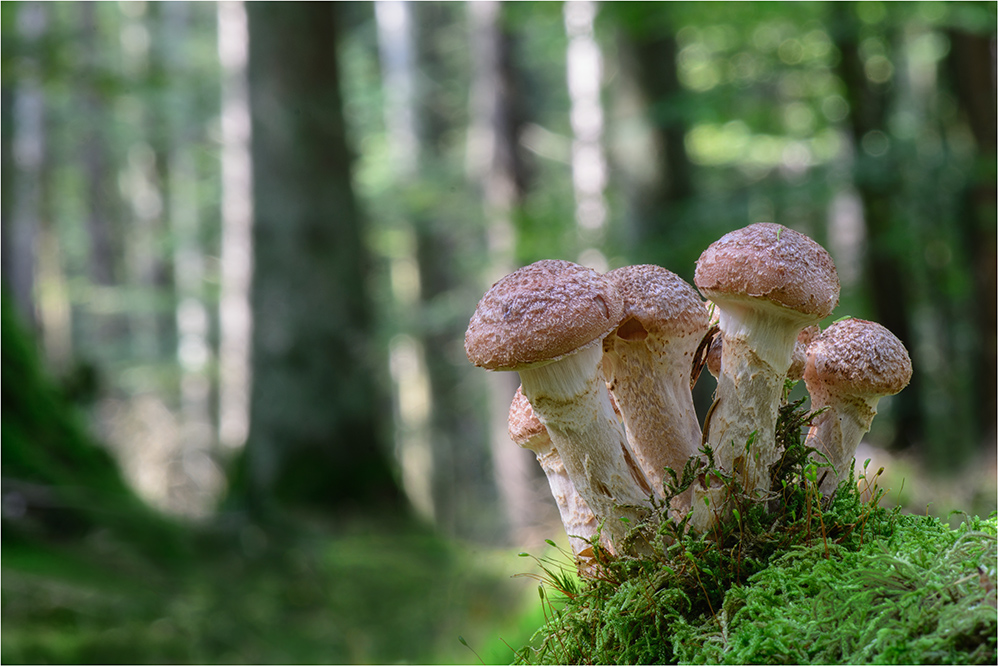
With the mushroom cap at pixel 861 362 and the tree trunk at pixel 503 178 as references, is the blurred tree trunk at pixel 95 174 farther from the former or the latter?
the mushroom cap at pixel 861 362

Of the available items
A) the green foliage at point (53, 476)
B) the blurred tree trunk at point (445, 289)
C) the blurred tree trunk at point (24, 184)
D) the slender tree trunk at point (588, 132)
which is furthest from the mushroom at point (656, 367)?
the blurred tree trunk at point (445, 289)

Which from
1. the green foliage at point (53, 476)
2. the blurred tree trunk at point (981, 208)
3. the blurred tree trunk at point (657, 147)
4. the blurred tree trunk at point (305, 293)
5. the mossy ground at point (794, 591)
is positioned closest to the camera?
the mossy ground at point (794, 591)

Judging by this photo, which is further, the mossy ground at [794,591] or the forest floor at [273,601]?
the forest floor at [273,601]

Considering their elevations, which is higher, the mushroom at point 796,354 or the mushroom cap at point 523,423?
the mushroom at point 796,354

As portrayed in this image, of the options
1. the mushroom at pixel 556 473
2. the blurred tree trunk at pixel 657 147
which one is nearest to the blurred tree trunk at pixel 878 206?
the blurred tree trunk at pixel 657 147

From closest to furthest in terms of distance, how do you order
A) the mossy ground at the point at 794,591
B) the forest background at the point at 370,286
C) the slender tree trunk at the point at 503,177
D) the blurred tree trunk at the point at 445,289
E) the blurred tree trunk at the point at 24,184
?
the mossy ground at the point at 794,591
the forest background at the point at 370,286
the slender tree trunk at the point at 503,177
the blurred tree trunk at the point at 24,184
the blurred tree trunk at the point at 445,289

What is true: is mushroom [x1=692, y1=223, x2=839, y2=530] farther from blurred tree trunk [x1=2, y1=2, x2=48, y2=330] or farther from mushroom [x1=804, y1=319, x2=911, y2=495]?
blurred tree trunk [x1=2, y1=2, x2=48, y2=330]

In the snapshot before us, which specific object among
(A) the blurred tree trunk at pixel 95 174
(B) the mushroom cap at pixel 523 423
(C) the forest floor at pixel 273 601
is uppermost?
(A) the blurred tree trunk at pixel 95 174
